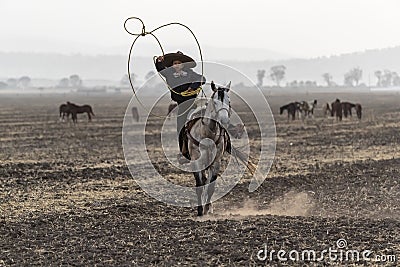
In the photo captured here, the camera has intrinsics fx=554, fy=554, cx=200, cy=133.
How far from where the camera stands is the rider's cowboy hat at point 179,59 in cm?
926

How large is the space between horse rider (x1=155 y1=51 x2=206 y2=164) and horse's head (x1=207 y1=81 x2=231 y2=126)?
540 millimetres

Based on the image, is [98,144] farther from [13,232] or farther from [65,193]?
[13,232]

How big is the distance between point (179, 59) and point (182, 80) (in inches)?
15.0

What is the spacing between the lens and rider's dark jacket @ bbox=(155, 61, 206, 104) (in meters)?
9.16

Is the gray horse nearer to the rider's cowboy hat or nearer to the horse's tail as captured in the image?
the horse's tail

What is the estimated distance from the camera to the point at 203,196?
369 inches

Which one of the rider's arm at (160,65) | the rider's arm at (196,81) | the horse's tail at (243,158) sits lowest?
the horse's tail at (243,158)

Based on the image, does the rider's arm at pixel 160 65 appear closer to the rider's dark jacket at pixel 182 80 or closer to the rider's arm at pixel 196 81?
the rider's dark jacket at pixel 182 80

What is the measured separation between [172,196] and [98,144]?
36.9 ft

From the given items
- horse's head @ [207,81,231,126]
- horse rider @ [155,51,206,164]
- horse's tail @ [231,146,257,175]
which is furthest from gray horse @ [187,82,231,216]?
horse rider @ [155,51,206,164]

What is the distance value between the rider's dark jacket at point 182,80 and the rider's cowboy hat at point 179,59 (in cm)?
9

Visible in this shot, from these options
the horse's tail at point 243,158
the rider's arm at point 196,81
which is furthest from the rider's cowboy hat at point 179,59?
the horse's tail at point 243,158

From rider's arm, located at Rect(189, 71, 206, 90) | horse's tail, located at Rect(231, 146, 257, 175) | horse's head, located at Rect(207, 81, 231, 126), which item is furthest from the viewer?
horse's tail, located at Rect(231, 146, 257, 175)

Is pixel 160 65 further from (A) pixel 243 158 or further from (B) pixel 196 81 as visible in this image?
(A) pixel 243 158
